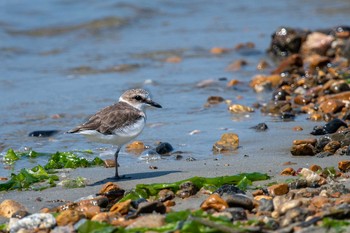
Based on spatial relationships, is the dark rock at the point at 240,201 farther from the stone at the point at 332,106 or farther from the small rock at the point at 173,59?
the small rock at the point at 173,59

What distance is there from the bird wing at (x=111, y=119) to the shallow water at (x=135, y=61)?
801mm

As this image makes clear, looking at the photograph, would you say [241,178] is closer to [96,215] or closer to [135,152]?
[96,215]

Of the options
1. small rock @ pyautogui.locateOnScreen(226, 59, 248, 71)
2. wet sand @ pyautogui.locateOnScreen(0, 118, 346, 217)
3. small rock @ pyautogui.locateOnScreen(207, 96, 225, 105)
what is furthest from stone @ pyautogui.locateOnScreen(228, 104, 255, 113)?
small rock @ pyautogui.locateOnScreen(226, 59, 248, 71)

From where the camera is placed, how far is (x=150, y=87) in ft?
36.7

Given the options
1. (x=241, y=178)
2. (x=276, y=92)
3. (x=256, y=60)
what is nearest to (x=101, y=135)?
(x=241, y=178)

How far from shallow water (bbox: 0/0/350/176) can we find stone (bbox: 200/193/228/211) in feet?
7.38

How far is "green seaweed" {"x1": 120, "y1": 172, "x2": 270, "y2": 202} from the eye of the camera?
5816 millimetres

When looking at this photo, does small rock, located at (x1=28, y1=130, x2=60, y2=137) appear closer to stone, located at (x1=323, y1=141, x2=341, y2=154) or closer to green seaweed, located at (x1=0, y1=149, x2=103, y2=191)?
green seaweed, located at (x1=0, y1=149, x2=103, y2=191)

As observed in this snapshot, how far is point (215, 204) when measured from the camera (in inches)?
204

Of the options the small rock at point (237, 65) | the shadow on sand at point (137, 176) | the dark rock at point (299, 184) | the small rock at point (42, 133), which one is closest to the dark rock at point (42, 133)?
the small rock at point (42, 133)

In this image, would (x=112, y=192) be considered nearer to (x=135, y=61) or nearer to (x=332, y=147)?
(x=332, y=147)

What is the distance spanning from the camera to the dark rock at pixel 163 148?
771 cm

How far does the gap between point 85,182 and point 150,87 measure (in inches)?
189

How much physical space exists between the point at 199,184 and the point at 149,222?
1175 mm
